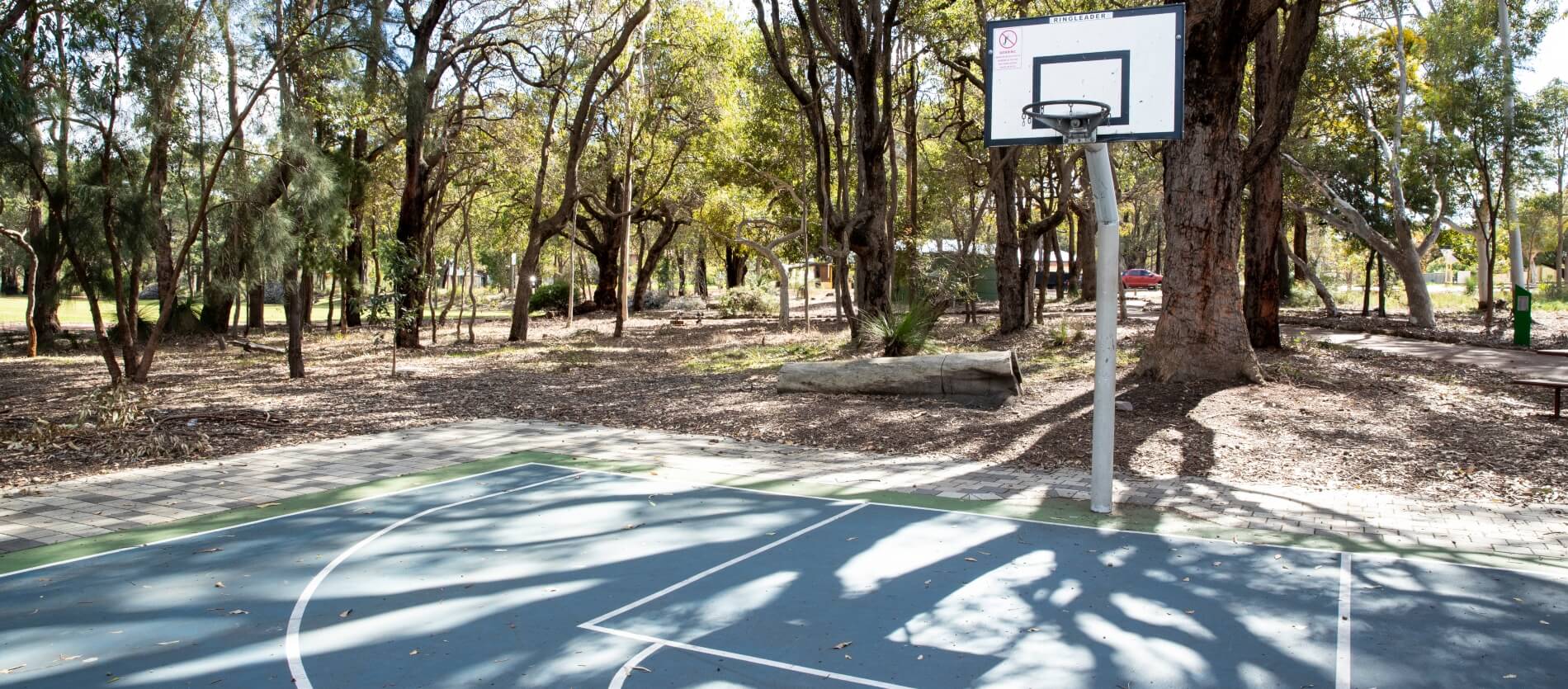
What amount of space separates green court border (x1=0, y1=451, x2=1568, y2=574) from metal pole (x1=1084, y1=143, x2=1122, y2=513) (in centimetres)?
37

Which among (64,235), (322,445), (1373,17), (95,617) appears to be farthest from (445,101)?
(1373,17)

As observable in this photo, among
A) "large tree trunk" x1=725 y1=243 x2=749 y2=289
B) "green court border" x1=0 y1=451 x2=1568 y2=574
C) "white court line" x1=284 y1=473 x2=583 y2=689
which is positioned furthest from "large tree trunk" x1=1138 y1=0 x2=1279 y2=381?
"large tree trunk" x1=725 y1=243 x2=749 y2=289

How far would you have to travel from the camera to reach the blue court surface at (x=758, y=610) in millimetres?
4141

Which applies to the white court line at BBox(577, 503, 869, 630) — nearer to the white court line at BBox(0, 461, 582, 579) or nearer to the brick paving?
the brick paving

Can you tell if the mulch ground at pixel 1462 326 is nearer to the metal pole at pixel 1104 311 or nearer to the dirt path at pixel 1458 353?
the dirt path at pixel 1458 353

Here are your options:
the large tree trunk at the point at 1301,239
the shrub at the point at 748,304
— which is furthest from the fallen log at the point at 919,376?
the large tree trunk at the point at 1301,239

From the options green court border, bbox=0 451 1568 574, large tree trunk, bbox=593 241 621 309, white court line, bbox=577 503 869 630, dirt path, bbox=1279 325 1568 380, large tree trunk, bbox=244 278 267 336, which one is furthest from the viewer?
large tree trunk, bbox=593 241 621 309

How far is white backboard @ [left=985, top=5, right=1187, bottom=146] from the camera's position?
7.19 meters

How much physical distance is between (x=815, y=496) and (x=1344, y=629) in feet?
12.1

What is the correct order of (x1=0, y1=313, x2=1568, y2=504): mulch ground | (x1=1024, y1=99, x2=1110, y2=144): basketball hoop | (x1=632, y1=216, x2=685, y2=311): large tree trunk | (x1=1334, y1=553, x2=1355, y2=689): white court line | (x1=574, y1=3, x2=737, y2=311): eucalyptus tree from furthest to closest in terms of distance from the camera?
(x1=632, y1=216, x2=685, y2=311): large tree trunk
(x1=574, y1=3, x2=737, y2=311): eucalyptus tree
(x1=0, y1=313, x2=1568, y2=504): mulch ground
(x1=1024, y1=99, x2=1110, y2=144): basketball hoop
(x1=1334, y1=553, x2=1355, y2=689): white court line

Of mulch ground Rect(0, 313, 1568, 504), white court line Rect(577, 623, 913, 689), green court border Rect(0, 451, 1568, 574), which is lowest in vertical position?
white court line Rect(577, 623, 913, 689)

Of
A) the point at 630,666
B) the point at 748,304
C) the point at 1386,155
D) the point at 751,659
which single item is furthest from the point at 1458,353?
the point at 748,304

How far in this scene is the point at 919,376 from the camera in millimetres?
11680

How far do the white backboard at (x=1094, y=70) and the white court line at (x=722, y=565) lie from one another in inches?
113
